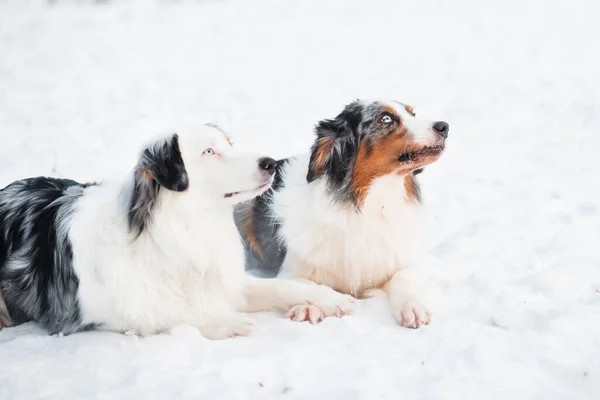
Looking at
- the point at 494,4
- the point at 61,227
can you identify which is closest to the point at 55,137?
the point at 61,227

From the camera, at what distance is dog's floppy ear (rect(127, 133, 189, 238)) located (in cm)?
363

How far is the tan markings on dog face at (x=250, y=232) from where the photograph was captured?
5.38 m

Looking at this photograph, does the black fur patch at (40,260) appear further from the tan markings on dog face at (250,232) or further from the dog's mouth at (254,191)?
the tan markings on dog face at (250,232)

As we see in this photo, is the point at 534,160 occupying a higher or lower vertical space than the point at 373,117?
lower

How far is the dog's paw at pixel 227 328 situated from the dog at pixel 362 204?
2.77 feet

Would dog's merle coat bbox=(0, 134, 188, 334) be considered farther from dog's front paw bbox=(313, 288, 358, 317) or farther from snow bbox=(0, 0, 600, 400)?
dog's front paw bbox=(313, 288, 358, 317)

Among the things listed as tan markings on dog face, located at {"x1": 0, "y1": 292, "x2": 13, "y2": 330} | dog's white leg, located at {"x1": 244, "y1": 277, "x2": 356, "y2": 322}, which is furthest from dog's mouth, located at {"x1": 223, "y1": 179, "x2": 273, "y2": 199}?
tan markings on dog face, located at {"x1": 0, "y1": 292, "x2": 13, "y2": 330}

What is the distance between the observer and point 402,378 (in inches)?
124

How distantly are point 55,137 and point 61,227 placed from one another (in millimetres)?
4927

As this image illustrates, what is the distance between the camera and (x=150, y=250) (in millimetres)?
3865

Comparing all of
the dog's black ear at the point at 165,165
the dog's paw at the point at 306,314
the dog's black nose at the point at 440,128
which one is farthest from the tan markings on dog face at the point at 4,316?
the dog's black nose at the point at 440,128

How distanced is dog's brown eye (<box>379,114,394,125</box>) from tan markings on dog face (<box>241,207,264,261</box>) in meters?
1.58

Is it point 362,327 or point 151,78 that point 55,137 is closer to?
point 151,78

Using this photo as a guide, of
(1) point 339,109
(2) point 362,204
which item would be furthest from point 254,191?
(1) point 339,109
